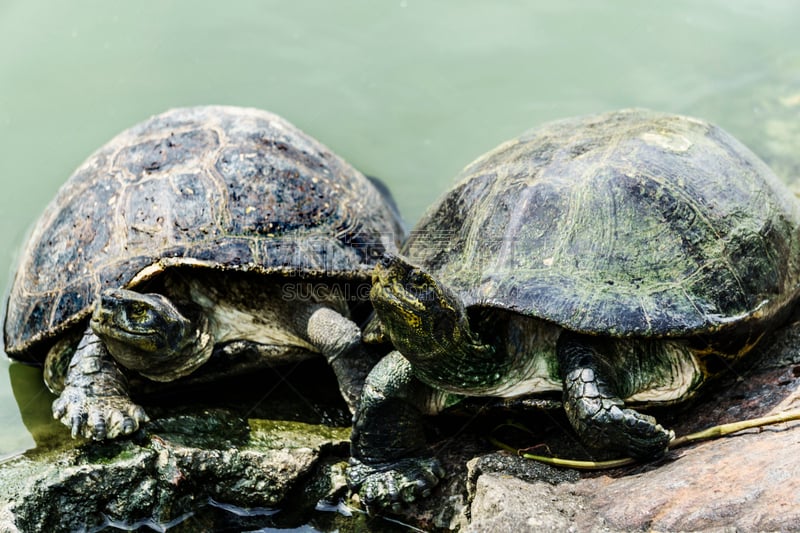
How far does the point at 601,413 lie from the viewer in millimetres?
2949

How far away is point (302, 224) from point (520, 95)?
286cm

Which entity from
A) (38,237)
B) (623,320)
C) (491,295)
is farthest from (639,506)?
(38,237)

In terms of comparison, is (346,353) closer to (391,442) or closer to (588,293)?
(391,442)

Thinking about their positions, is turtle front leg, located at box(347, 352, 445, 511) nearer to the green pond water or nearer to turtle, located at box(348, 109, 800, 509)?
turtle, located at box(348, 109, 800, 509)

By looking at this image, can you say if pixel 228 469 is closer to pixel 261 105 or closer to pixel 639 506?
pixel 639 506

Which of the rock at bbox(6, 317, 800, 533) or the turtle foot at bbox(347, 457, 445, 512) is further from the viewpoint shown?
the turtle foot at bbox(347, 457, 445, 512)

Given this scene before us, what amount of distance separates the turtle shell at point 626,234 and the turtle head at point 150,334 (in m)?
1.18

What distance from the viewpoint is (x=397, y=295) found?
2.98m

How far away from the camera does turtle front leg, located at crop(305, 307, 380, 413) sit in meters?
3.89

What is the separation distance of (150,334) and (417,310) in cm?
135

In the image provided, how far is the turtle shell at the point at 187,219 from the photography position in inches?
156

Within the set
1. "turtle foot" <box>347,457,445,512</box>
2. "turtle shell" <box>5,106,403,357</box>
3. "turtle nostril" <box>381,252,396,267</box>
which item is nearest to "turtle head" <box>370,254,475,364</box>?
"turtle nostril" <box>381,252,396,267</box>

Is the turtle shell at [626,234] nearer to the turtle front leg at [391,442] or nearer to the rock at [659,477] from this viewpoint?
the rock at [659,477]

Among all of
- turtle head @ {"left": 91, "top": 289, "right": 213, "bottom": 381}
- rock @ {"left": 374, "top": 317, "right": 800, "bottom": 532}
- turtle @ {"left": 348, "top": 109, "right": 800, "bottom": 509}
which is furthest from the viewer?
turtle head @ {"left": 91, "top": 289, "right": 213, "bottom": 381}
